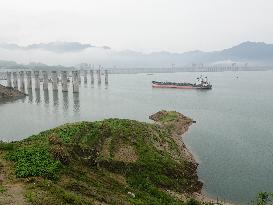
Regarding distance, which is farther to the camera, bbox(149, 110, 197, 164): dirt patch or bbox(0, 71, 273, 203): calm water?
bbox(149, 110, 197, 164): dirt patch

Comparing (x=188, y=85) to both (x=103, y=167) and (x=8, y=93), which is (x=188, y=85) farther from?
(x=103, y=167)

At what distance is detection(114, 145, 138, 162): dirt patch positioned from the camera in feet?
128

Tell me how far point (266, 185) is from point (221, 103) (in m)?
78.1

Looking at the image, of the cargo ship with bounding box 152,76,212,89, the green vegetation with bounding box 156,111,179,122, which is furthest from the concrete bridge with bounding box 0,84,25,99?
the green vegetation with bounding box 156,111,179,122

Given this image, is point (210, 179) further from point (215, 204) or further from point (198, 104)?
point (198, 104)

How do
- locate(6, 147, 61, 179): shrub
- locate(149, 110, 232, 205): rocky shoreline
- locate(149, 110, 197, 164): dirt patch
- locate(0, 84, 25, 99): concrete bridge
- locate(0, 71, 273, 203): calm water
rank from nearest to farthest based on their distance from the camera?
locate(6, 147, 61, 179): shrub < locate(0, 71, 273, 203): calm water < locate(149, 110, 232, 205): rocky shoreline < locate(149, 110, 197, 164): dirt patch < locate(0, 84, 25, 99): concrete bridge

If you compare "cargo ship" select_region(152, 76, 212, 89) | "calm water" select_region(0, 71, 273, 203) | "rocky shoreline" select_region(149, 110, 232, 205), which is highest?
"cargo ship" select_region(152, 76, 212, 89)

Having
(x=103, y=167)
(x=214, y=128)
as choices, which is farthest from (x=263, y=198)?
(x=214, y=128)

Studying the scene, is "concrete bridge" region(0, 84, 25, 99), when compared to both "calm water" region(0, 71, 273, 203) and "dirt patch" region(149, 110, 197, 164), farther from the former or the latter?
"dirt patch" region(149, 110, 197, 164)

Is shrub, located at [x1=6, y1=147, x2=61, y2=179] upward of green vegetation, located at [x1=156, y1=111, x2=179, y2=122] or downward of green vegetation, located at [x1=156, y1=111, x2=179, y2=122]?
upward

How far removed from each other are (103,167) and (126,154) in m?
4.57

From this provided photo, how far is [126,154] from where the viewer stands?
132ft

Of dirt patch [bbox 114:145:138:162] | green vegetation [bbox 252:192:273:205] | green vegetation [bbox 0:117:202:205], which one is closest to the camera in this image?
green vegetation [bbox 252:192:273:205]

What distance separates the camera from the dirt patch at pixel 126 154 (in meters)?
39.0
